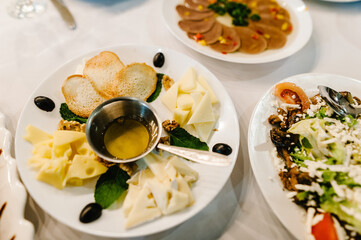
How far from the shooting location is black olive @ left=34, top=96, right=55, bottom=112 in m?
1.47

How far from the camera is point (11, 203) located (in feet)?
3.98

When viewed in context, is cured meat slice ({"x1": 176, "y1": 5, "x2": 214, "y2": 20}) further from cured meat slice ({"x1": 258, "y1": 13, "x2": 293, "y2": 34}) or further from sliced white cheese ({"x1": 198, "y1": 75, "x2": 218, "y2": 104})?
sliced white cheese ({"x1": 198, "y1": 75, "x2": 218, "y2": 104})

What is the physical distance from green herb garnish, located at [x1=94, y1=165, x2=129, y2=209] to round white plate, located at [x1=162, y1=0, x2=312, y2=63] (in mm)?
1117

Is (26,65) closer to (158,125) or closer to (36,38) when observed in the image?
(36,38)

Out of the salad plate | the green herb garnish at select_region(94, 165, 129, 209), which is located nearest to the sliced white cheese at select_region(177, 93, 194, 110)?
the green herb garnish at select_region(94, 165, 129, 209)

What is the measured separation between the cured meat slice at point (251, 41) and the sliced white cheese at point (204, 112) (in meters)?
0.81

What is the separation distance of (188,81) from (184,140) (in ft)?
1.37

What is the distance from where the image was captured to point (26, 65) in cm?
195

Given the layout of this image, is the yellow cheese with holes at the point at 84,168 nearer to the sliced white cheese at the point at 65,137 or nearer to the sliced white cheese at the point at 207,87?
the sliced white cheese at the point at 65,137

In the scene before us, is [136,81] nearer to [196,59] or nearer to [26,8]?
[196,59]

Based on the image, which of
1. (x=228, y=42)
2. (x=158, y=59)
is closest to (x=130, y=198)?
(x=158, y=59)

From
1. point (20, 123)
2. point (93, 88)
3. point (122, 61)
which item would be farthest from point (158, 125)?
point (20, 123)

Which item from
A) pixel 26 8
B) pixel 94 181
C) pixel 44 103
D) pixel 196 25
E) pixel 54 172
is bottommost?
pixel 94 181

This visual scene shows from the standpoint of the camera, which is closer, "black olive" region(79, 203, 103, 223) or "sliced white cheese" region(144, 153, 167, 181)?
"black olive" region(79, 203, 103, 223)
